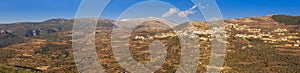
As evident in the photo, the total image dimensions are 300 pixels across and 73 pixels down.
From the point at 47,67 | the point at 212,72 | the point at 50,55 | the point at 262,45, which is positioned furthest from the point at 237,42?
the point at 50,55

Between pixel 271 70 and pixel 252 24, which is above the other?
pixel 252 24

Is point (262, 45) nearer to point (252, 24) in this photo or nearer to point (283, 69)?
point (283, 69)

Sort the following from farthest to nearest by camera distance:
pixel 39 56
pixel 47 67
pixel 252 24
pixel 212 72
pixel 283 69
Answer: pixel 252 24 → pixel 39 56 → pixel 47 67 → pixel 283 69 → pixel 212 72

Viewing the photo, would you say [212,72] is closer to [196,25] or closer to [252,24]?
[196,25]

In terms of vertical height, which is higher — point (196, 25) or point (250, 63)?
point (196, 25)

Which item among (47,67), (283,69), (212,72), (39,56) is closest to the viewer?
(212,72)

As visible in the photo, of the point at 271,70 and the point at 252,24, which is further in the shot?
the point at 252,24

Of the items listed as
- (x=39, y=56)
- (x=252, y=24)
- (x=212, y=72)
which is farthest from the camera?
(x=252, y=24)

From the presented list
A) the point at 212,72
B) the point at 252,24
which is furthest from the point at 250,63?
the point at 252,24

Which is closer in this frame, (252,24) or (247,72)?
(247,72)
